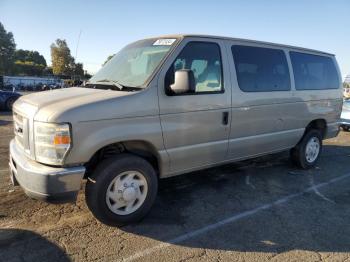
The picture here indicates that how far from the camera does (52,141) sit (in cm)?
319

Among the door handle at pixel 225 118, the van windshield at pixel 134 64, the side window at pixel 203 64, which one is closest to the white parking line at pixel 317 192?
the door handle at pixel 225 118

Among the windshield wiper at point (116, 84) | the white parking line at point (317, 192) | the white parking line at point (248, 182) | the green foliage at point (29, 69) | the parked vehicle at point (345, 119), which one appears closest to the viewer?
the windshield wiper at point (116, 84)

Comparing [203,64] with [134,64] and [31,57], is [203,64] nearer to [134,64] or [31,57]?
[134,64]

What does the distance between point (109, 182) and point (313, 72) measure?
4541 mm

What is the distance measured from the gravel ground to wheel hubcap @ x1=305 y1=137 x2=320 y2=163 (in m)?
0.91

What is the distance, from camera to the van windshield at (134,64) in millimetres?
3967

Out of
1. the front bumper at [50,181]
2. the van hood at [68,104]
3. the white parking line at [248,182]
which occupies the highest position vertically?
the van hood at [68,104]

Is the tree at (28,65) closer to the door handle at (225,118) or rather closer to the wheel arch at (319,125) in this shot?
the wheel arch at (319,125)

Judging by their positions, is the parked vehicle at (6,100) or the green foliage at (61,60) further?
the green foliage at (61,60)

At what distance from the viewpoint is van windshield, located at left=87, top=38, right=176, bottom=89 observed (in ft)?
13.0

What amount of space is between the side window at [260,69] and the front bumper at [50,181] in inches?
103

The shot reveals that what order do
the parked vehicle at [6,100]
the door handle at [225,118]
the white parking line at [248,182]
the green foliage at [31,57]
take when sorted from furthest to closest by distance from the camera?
the green foliage at [31,57] → the parked vehicle at [6,100] → the white parking line at [248,182] → the door handle at [225,118]

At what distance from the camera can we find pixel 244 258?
129 inches

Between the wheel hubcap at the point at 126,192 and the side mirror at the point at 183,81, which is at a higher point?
A: the side mirror at the point at 183,81
